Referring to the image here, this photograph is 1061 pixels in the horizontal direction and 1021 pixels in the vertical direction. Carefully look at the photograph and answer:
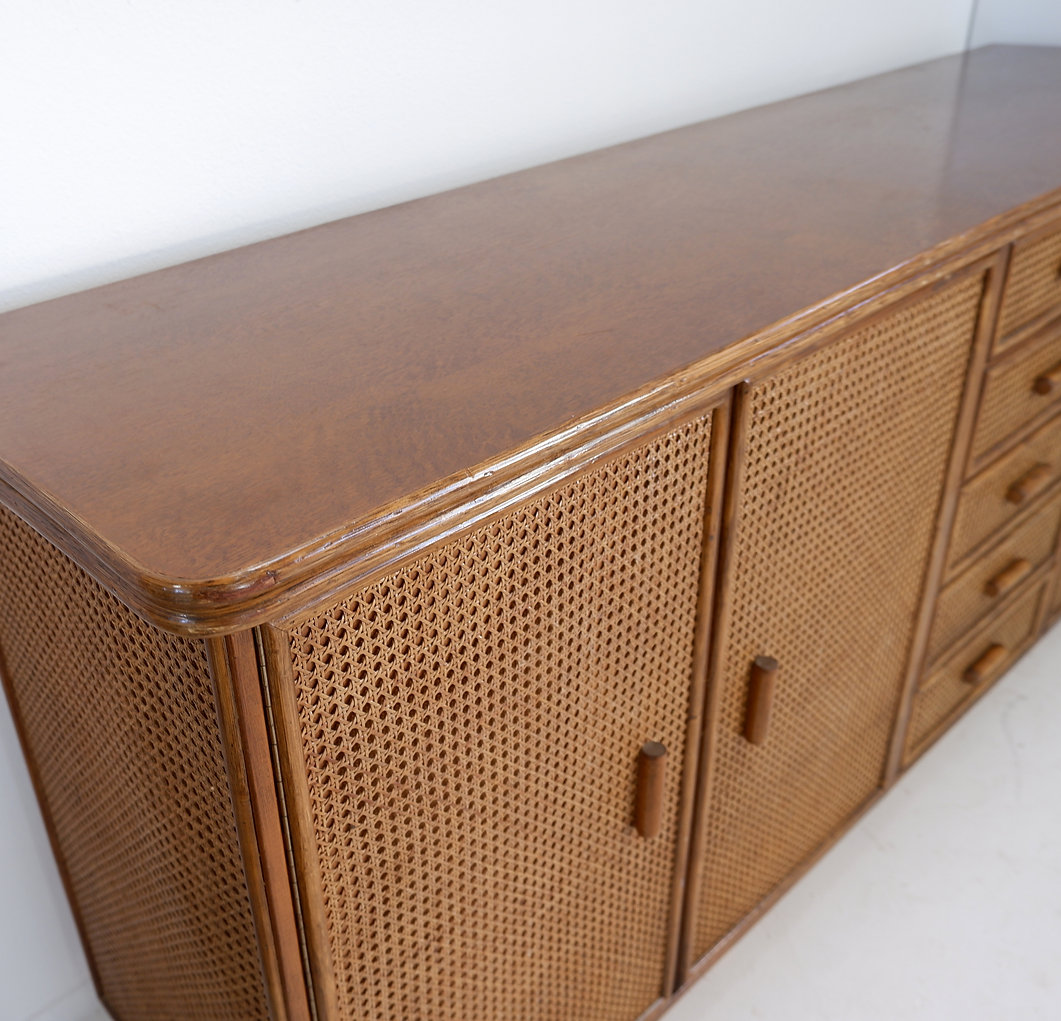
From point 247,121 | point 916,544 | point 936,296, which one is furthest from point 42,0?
point 916,544

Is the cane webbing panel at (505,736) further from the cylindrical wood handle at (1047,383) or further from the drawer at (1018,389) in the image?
the cylindrical wood handle at (1047,383)

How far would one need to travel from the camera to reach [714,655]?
1254mm

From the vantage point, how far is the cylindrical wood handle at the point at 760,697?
4.31 ft

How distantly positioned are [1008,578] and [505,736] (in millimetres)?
1223

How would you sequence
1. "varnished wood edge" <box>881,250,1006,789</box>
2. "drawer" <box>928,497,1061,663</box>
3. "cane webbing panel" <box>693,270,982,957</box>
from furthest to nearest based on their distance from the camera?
"drawer" <box>928,497,1061,663</box>
"varnished wood edge" <box>881,250,1006,789</box>
"cane webbing panel" <box>693,270,982,957</box>

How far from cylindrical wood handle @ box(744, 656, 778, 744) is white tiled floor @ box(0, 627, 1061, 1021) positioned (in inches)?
20.1

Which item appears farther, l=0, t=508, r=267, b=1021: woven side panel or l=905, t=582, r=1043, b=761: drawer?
l=905, t=582, r=1043, b=761: drawer

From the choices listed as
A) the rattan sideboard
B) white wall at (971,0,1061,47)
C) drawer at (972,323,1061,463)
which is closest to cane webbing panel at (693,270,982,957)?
the rattan sideboard

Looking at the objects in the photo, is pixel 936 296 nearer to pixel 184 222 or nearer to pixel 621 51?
pixel 621 51

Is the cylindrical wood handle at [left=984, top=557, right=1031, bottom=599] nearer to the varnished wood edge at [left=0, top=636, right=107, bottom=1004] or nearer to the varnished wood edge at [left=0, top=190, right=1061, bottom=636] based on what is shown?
the varnished wood edge at [left=0, top=190, right=1061, bottom=636]

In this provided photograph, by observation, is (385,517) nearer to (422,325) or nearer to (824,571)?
(422,325)

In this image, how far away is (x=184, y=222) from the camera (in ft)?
4.17

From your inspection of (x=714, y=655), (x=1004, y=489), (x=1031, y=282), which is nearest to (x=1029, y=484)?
(x=1004, y=489)

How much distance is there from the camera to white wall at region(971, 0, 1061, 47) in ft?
7.49
